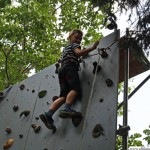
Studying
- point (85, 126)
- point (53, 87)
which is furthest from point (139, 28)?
point (53, 87)

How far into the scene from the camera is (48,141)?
5.32 m

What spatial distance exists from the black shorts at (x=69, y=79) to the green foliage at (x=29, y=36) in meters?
5.27

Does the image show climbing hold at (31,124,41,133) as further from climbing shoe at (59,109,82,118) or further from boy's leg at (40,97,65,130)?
climbing shoe at (59,109,82,118)

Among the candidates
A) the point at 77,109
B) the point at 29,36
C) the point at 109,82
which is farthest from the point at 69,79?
the point at 29,36

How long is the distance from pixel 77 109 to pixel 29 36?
6689 mm

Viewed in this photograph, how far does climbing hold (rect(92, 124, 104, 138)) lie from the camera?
4465 millimetres

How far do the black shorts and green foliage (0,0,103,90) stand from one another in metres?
5.27

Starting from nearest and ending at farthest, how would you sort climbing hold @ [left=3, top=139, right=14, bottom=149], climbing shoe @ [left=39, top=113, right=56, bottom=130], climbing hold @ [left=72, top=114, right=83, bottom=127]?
climbing hold @ [left=72, top=114, right=83, bottom=127]
climbing shoe @ [left=39, top=113, right=56, bottom=130]
climbing hold @ [left=3, top=139, right=14, bottom=149]

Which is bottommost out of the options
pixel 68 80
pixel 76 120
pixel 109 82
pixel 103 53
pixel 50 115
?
pixel 76 120

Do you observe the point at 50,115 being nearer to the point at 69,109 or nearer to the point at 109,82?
the point at 69,109

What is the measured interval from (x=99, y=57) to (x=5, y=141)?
7.70 feet

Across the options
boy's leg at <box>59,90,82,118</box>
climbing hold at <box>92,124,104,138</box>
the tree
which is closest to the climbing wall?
climbing hold at <box>92,124,104,138</box>

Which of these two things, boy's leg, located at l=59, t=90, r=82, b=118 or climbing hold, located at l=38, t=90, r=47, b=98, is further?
climbing hold, located at l=38, t=90, r=47, b=98

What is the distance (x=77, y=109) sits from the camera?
16.7 feet
